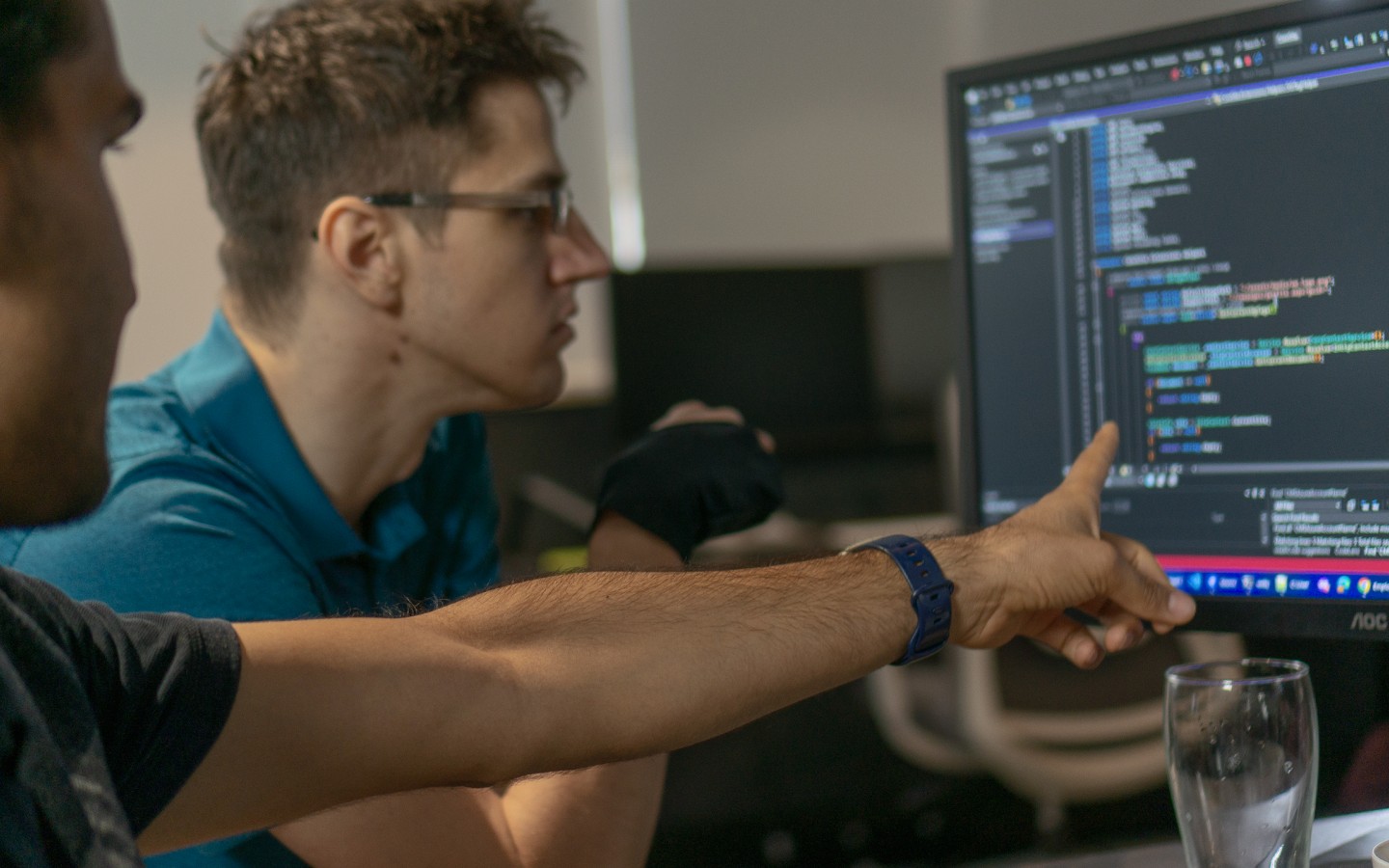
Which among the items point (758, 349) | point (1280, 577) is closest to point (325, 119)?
point (1280, 577)

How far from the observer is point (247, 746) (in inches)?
26.7

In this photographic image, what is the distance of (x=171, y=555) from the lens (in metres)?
0.96

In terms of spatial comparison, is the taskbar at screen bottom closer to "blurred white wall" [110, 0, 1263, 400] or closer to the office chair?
the office chair

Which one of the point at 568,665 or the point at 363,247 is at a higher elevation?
the point at 363,247

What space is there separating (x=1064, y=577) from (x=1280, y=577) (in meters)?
0.15

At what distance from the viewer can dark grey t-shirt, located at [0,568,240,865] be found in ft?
1.75

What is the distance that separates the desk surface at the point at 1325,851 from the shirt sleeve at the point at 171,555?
1.87 ft

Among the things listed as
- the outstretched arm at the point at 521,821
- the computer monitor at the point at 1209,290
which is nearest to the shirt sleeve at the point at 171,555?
the outstretched arm at the point at 521,821

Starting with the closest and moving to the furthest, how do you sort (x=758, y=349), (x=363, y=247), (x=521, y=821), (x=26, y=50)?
(x=26, y=50), (x=521, y=821), (x=363, y=247), (x=758, y=349)

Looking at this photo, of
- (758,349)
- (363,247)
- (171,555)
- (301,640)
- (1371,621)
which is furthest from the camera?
(758,349)

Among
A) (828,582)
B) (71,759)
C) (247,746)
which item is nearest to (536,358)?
(828,582)

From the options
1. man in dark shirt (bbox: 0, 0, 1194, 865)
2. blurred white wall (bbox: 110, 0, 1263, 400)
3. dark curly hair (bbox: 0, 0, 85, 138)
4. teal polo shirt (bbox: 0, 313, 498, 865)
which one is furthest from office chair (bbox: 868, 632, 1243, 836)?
dark curly hair (bbox: 0, 0, 85, 138)

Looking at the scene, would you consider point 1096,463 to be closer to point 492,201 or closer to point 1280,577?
point 1280,577

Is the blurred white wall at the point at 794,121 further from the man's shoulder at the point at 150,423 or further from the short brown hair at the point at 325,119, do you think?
the man's shoulder at the point at 150,423
